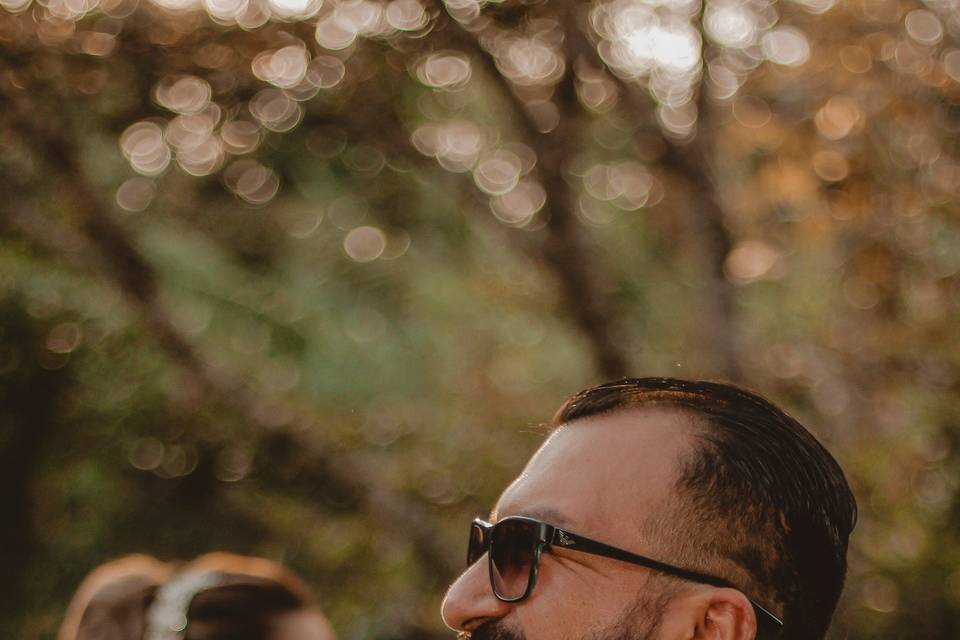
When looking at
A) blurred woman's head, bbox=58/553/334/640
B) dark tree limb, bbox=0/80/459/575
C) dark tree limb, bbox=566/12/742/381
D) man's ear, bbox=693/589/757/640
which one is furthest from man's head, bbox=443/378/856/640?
dark tree limb, bbox=0/80/459/575

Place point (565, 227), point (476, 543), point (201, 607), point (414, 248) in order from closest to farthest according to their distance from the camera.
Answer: point (476, 543) < point (201, 607) < point (565, 227) < point (414, 248)

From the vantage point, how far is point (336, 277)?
35.8 feet

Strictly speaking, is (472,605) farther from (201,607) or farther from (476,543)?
(201,607)

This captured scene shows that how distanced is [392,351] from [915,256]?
574cm

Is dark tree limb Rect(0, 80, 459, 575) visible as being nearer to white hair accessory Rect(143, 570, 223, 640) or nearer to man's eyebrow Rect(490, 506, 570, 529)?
white hair accessory Rect(143, 570, 223, 640)

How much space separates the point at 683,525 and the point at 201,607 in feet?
6.98

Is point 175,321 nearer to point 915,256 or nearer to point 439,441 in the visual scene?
point 439,441

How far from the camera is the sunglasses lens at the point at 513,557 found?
1.90m

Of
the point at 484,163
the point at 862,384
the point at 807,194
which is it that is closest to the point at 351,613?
the point at 484,163

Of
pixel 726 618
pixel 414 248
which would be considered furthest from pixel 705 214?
pixel 414 248

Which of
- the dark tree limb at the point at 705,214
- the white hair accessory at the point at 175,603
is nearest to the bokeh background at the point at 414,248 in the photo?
the dark tree limb at the point at 705,214

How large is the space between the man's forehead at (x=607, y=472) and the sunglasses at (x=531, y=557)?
0.03m

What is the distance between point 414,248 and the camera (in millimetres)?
10547

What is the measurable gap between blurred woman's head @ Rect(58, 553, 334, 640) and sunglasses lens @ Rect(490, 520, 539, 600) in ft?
5.83
